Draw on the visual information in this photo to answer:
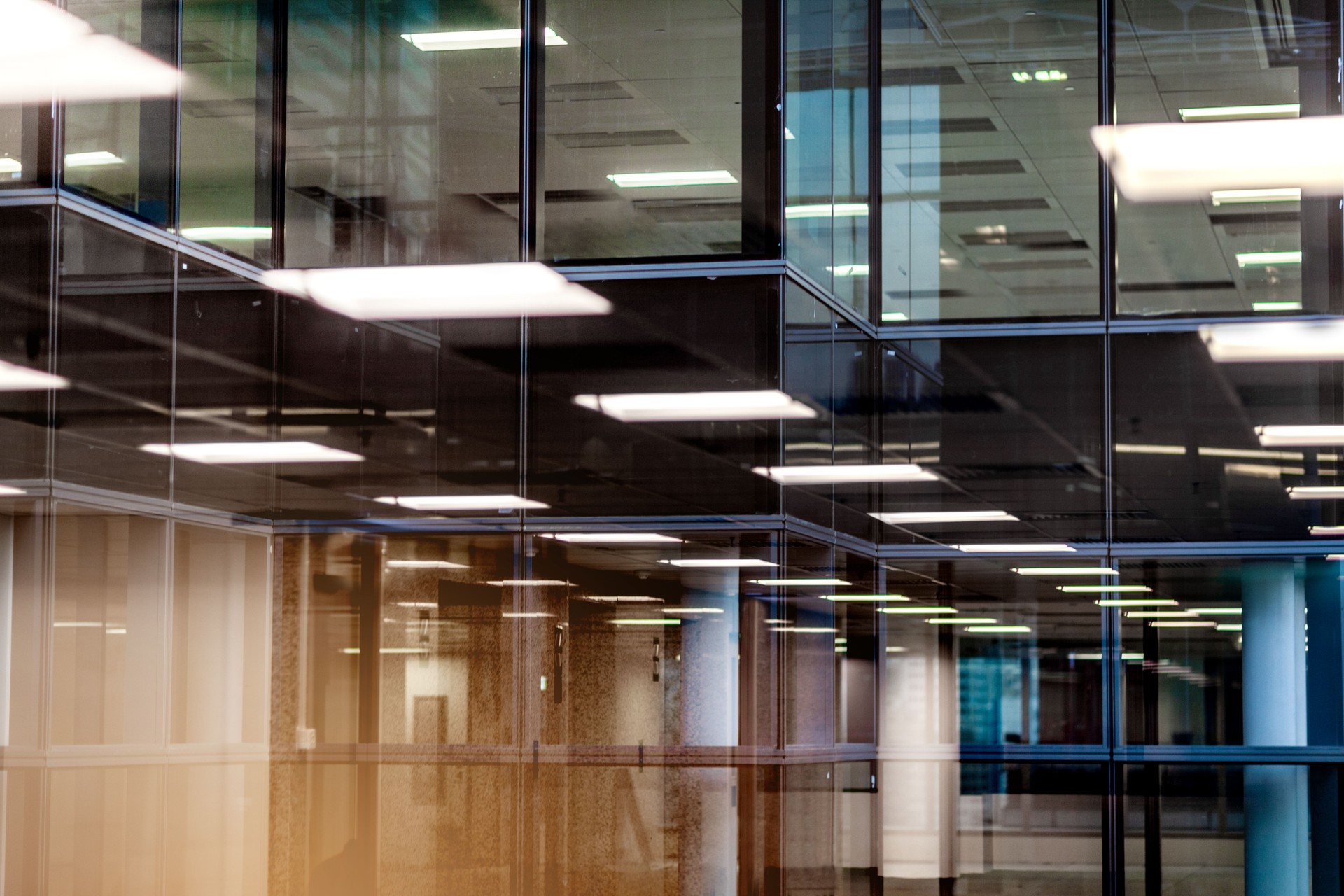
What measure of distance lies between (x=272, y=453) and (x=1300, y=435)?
5.55 m

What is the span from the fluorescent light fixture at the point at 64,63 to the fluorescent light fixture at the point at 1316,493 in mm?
6208

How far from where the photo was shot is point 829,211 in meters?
9.12

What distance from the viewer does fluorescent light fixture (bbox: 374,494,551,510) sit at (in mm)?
8867

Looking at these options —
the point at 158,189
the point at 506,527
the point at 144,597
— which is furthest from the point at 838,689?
the point at 158,189

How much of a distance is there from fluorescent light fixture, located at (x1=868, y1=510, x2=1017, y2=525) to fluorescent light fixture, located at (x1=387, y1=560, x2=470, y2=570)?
7.65 ft

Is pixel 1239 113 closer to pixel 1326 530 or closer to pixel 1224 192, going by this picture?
pixel 1224 192

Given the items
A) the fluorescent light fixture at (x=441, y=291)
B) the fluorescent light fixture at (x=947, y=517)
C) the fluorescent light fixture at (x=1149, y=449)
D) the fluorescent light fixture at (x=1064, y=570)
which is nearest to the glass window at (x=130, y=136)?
the fluorescent light fixture at (x=441, y=291)

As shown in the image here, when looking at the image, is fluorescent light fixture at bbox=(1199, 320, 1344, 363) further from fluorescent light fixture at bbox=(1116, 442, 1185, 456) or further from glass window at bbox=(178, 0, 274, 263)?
glass window at bbox=(178, 0, 274, 263)

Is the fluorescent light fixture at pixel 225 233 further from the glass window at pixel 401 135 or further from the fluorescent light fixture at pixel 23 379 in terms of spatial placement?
the fluorescent light fixture at pixel 23 379

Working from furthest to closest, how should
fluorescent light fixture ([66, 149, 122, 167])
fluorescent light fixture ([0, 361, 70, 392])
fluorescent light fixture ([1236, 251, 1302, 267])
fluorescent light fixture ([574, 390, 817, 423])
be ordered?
fluorescent light fixture ([1236, 251, 1302, 267]) < fluorescent light fixture ([574, 390, 817, 423]) < fluorescent light fixture ([66, 149, 122, 167]) < fluorescent light fixture ([0, 361, 70, 392])

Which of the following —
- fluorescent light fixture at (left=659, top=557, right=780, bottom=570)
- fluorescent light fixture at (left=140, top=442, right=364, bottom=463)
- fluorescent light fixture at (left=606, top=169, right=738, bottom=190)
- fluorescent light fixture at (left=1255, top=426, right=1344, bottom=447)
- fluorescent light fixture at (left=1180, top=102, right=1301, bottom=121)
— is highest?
fluorescent light fixture at (left=1180, top=102, right=1301, bottom=121)

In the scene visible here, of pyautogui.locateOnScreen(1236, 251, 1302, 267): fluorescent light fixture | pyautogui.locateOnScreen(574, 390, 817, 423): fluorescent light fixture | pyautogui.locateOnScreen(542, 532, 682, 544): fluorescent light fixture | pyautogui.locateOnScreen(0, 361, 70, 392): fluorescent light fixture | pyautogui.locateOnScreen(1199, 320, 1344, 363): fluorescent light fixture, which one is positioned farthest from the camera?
pyautogui.locateOnScreen(1236, 251, 1302, 267): fluorescent light fixture

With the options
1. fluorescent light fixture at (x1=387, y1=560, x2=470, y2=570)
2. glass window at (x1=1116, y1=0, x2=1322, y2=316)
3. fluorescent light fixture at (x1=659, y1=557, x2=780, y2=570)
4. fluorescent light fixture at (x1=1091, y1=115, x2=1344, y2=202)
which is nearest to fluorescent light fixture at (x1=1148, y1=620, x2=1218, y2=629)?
glass window at (x1=1116, y1=0, x2=1322, y2=316)

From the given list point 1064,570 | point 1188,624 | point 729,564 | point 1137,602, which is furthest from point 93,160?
point 1188,624
